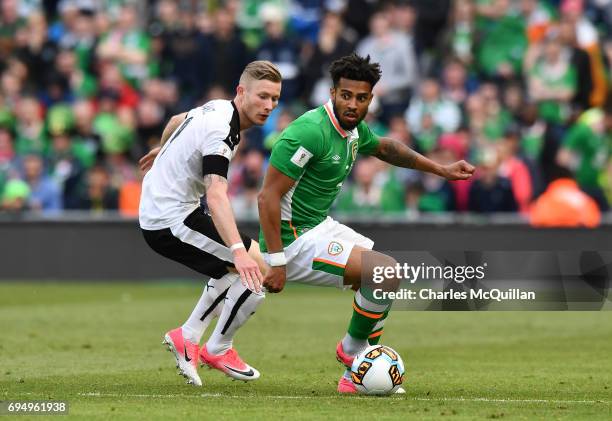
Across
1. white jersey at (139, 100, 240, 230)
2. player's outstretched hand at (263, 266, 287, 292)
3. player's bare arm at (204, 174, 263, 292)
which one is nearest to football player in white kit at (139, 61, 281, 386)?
white jersey at (139, 100, 240, 230)

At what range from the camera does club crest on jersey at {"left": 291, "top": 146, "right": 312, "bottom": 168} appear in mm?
9453

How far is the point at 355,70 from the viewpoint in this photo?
951 cm

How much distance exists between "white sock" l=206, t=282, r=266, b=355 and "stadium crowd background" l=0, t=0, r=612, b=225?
32.6 ft

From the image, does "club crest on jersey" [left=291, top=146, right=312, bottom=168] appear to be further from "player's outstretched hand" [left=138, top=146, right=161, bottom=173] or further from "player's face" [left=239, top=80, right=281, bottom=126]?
"player's outstretched hand" [left=138, top=146, right=161, bottom=173]

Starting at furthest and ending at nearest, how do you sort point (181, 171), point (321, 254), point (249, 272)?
point (181, 171) < point (321, 254) < point (249, 272)

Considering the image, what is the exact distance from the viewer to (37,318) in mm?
15781

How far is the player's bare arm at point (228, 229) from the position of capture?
8938 mm

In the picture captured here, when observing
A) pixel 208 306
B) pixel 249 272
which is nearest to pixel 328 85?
pixel 208 306

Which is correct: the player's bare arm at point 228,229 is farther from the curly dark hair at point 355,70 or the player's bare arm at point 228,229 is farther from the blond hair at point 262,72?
the curly dark hair at point 355,70

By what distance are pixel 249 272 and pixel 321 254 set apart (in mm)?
930

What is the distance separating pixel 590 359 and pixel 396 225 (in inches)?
313

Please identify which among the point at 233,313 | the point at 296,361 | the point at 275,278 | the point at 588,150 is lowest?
the point at 296,361

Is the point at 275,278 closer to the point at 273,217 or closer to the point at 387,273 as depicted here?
the point at 273,217

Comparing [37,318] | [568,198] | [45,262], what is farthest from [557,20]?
[37,318]
